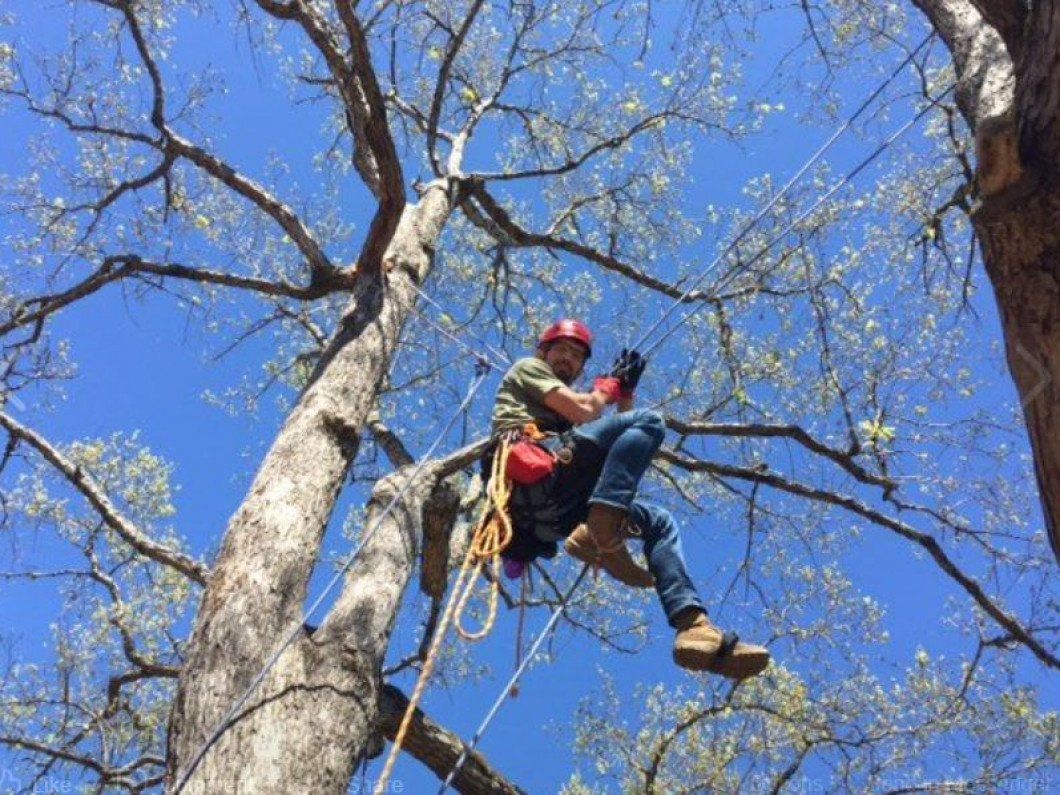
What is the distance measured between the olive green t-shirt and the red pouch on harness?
274 mm

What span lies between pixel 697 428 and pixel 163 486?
13.0ft

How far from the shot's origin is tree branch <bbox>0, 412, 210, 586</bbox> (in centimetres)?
465

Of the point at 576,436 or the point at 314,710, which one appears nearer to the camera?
the point at 314,710

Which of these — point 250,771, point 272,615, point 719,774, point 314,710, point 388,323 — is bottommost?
point 250,771

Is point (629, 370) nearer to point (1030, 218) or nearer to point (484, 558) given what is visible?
point (484, 558)

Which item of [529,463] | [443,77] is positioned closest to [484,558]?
[529,463]

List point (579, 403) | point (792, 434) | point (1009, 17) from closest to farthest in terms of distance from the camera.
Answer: point (1009, 17), point (579, 403), point (792, 434)

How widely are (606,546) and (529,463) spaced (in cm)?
38

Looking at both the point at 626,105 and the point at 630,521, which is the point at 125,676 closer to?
the point at 630,521

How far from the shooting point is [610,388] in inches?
143

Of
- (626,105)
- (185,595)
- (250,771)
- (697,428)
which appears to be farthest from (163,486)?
(250,771)

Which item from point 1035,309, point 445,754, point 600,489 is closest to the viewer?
point 1035,309

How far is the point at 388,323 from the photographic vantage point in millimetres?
4613

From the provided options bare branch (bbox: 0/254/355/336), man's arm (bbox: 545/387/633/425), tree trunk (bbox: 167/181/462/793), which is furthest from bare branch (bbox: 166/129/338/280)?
man's arm (bbox: 545/387/633/425)
